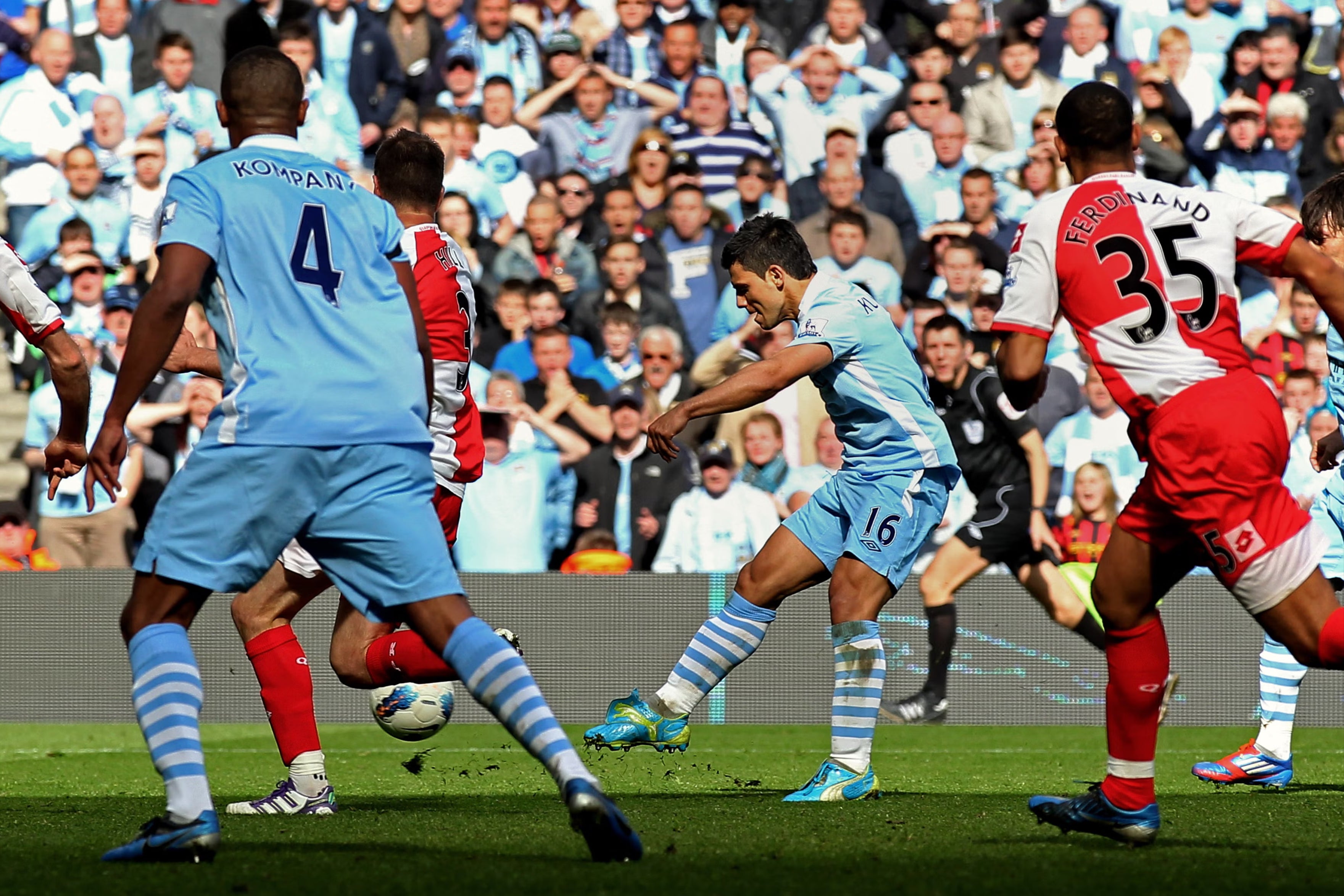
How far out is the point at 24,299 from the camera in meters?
6.20

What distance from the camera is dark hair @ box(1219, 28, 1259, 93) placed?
15.1 meters

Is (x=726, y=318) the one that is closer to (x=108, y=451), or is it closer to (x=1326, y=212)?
(x=1326, y=212)

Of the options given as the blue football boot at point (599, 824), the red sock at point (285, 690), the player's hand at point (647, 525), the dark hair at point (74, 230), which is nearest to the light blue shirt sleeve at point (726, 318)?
the player's hand at point (647, 525)

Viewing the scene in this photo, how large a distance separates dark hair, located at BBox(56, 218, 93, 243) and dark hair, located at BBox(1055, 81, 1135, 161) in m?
10.8

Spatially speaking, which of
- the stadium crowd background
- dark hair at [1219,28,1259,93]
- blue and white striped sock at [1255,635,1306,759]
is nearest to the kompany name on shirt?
blue and white striped sock at [1255,635,1306,759]

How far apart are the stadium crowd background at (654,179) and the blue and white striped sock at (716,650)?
520 cm

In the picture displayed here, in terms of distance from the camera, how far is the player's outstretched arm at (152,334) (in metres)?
4.64

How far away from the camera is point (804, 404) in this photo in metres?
13.6

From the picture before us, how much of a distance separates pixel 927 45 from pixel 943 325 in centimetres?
424

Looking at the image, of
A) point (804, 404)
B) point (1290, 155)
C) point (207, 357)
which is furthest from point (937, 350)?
point (207, 357)

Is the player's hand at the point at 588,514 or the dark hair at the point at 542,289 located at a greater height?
the dark hair at the point at 542,289

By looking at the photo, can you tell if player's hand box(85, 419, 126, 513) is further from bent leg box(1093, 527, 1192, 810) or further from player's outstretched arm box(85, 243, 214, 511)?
bent leg box(1093, 527, 1192, 810)

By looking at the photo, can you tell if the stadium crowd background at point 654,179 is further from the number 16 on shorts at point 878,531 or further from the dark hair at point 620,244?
the number 16 on shorts at point 878,531

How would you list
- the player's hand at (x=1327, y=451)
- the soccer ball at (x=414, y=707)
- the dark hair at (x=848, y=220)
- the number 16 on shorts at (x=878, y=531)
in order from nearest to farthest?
the soccer ball at (x=414, y=707) < the number 16 on shorts at (x=878, y=531) < the player's hand at (x=1327, y=451) < the dark hair at (x=848, y=220)
